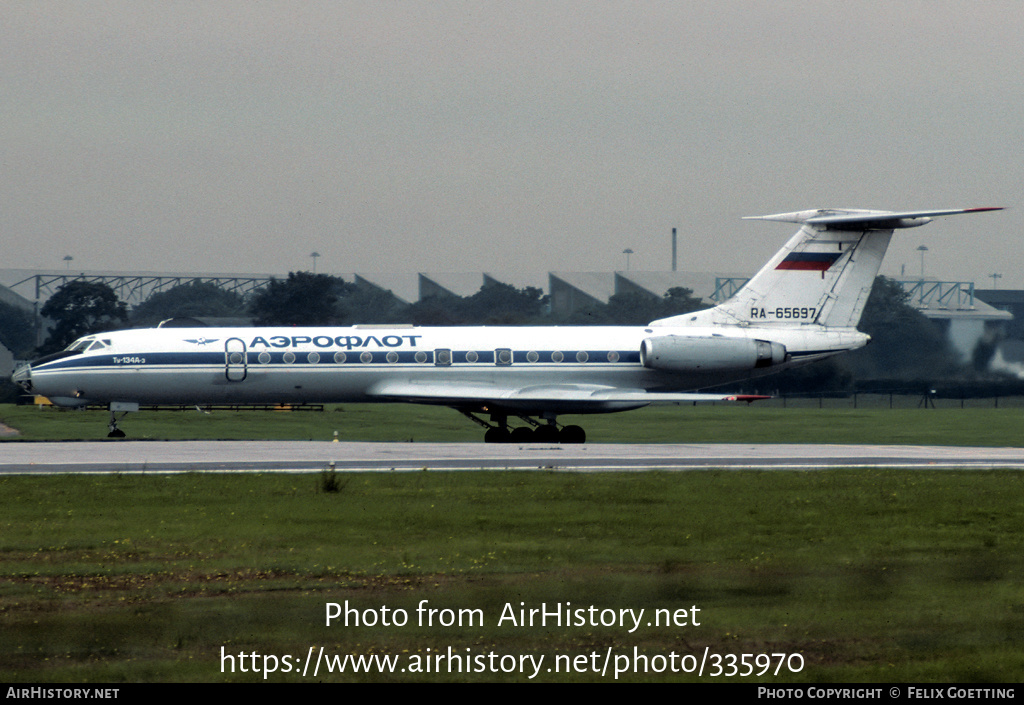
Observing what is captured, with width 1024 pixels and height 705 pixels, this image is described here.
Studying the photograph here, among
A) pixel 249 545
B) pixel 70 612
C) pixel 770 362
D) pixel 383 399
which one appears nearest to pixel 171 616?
pixel 70 612

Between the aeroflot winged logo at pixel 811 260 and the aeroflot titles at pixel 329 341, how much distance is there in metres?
10.2

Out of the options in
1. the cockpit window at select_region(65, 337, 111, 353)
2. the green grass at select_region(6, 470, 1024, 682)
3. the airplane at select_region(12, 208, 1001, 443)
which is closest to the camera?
the green grass at select_region(6, 470, 1024, 682)

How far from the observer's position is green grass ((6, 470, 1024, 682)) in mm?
8305

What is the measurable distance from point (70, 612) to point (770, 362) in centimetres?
2574

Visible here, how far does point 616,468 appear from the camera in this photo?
21.6m

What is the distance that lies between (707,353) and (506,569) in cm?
2191

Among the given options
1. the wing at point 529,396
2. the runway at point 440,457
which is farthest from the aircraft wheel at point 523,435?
the runway at point 440,457

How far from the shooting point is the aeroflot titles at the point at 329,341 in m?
31.9

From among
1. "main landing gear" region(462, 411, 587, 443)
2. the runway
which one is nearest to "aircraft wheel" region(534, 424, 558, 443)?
"main landing gear" region(462, 411, 587, 443)

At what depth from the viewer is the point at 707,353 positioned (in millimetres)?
32562

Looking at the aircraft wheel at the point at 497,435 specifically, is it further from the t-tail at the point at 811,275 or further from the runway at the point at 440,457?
the t-tail at the point at 811,275

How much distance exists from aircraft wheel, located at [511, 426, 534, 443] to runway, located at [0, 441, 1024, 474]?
4460 millimetres

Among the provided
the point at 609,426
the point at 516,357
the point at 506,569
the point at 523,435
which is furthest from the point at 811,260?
the point at 506,569

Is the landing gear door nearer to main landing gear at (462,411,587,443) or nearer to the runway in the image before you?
the runway
